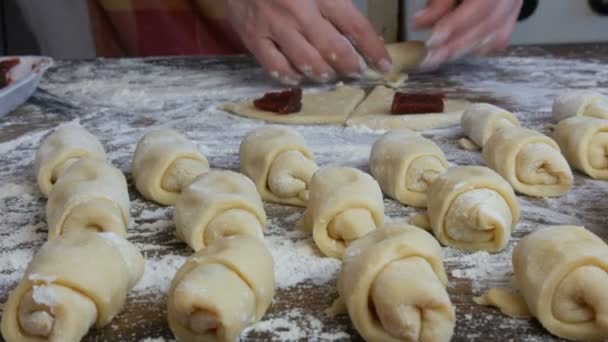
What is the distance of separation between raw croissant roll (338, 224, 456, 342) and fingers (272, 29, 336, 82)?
1360 mm

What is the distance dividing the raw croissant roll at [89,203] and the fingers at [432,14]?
1.43 metres

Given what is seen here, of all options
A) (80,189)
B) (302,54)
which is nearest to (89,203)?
(80,189)

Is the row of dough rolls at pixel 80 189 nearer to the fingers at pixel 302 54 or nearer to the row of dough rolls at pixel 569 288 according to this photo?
the row of dough rolls at pixel 569 288

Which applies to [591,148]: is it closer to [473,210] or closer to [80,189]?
[473,210]

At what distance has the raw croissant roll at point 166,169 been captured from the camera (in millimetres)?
1581

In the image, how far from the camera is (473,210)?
4.29 ft

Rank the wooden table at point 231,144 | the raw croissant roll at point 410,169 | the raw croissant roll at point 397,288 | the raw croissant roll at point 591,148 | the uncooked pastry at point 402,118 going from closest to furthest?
1. the raw croissant roll at point 397,288
2. the wooden table at point 231,144
3. the raw croissant roll at point 410,169
4. the raw croissant roll at point 591,148
5. the uncooked pastry at point 402,118

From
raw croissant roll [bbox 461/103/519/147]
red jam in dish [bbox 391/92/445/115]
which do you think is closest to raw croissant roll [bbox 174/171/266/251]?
raw croissant roll [bbox 461/103/519/147]

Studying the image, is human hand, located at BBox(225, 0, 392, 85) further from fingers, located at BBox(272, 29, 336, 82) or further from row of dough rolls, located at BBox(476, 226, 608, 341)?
row of dough rolls, located at BBox(476, 226, 608, 341)

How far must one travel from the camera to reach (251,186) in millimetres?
1432

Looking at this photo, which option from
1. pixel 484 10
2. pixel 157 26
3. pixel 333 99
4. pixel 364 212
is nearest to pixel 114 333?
pixel 364 212

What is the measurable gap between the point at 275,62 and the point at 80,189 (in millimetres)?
1222

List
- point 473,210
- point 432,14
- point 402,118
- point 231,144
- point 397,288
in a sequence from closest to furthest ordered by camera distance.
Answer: point 397,288 → point 473,210 → point 231,144 → point 402,118 → point 432,14

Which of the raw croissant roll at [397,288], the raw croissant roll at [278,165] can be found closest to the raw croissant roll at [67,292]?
the raw croissant roll at [397,288]
